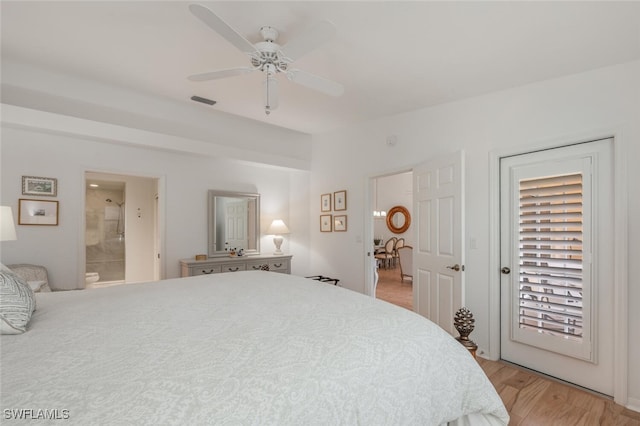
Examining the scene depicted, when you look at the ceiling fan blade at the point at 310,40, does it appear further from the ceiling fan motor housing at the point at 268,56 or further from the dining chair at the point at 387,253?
the dining chair at the point at 387,253

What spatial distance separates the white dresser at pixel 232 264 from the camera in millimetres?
3910

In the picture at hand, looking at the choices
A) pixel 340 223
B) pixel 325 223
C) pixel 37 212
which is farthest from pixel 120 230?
pixel 340 223

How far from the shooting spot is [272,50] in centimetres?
199

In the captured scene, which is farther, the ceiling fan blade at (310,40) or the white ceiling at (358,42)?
the white ceiling at (358,42)

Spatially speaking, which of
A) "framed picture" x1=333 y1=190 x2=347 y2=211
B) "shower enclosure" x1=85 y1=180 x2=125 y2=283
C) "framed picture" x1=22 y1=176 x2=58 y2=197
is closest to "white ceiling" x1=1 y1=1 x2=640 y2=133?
"framed picture" x1=22 y1=176 x2=58 y2=197

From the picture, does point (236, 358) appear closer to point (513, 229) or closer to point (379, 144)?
point (513, 229)

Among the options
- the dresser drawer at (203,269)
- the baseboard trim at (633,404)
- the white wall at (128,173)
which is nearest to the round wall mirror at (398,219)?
the white wall at (128,173)

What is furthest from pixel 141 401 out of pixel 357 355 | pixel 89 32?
pixel 89 32

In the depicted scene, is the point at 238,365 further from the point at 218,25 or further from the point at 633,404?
the point at 633,404

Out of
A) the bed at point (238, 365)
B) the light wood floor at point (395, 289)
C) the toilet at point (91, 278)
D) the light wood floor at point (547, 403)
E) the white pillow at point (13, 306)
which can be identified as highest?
the white pillow at point (13, 306)

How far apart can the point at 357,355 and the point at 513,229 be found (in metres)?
2.48

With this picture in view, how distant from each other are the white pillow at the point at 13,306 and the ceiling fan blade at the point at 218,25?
53.6 inches

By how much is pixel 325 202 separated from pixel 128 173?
263cm

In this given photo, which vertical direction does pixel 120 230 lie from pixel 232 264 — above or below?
above
